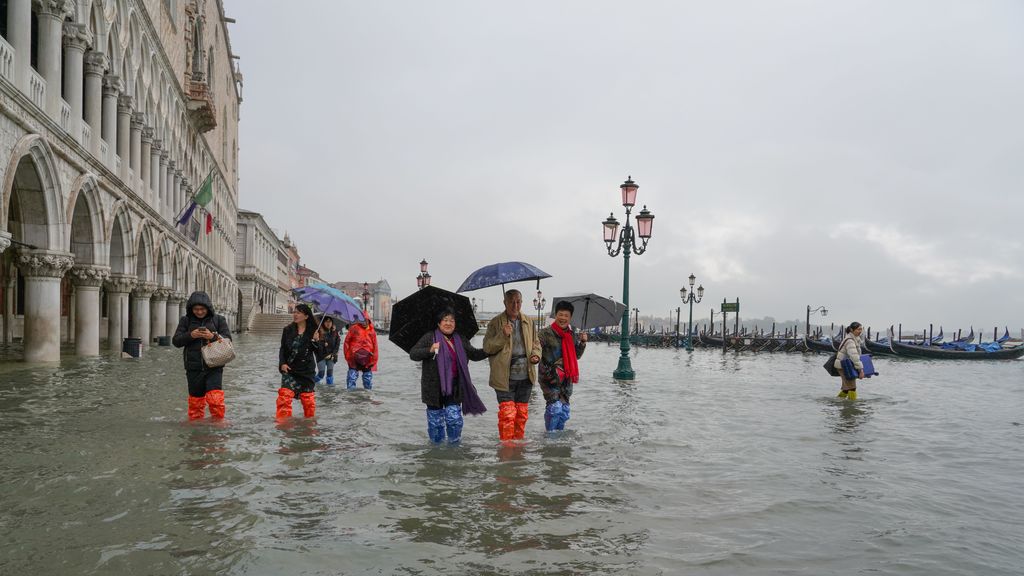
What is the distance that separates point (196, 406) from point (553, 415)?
380 centimetres

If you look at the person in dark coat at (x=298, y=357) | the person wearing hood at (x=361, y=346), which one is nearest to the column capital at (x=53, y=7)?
the person wearing hood at (x=361, y=346)

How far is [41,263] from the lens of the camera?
1444cm

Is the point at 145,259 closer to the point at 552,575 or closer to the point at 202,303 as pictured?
the point at 202,303

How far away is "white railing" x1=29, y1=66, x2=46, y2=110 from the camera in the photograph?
13110 millimetres

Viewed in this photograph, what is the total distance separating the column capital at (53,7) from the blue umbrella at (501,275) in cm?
1235

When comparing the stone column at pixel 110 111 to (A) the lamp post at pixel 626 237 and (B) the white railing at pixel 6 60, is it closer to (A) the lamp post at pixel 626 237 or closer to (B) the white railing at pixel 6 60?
(B) the white railing at pixel 6 60

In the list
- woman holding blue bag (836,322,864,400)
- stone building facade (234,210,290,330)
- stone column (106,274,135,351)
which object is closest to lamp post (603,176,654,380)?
woman holding blue bag (836,322,864,400)

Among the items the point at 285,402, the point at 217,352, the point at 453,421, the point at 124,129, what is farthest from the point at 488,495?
the point at 124,129

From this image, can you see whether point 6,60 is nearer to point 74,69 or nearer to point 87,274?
point 74,69

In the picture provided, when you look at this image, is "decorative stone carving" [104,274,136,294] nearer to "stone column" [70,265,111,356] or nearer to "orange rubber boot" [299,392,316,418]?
"stone column" [70,265,111,356]

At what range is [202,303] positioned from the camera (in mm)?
6949

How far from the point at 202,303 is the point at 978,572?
6526 millimetres

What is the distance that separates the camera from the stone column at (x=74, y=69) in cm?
1555

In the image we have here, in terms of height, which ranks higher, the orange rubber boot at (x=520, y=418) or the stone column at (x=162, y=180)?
the stone column at (x=162, y=180)
